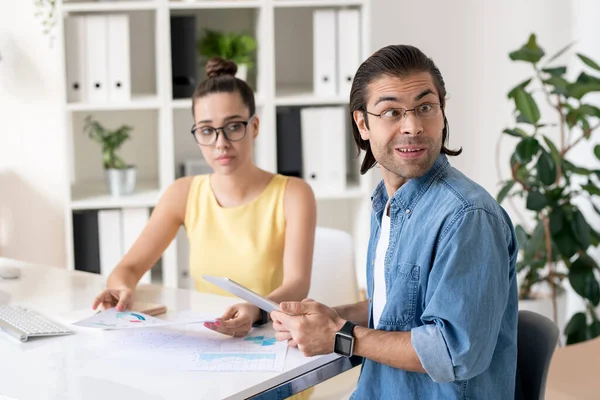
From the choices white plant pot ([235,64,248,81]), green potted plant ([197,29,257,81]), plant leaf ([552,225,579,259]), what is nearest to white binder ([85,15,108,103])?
green potted plant ([197,29,257,81])

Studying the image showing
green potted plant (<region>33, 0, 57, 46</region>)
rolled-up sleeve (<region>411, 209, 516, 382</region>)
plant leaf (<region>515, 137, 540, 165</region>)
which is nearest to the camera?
rolled-up sleeve (<region>411, 209, 516, 382</region>)

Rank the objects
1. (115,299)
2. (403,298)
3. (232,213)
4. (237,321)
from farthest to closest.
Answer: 1. (232,213)
2. (115,299)
3. (237,321)
4. (403,298)

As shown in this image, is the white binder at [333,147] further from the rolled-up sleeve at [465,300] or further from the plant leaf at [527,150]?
the rolled-up sleeve at [465,300]

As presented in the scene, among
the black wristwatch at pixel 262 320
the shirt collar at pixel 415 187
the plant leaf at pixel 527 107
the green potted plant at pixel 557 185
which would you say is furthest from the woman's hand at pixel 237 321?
the plant leaf at pixel 527 107

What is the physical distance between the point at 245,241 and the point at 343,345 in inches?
32.3

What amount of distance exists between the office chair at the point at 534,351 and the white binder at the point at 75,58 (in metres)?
2.17

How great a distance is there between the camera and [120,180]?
133 inches

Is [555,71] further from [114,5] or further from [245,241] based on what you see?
[114,5]

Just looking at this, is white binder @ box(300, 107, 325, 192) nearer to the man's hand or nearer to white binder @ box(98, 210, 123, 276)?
white binder @ box(98, 210, 123, 276)

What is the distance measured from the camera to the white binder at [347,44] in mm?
3352

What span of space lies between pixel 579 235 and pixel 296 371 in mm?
1832

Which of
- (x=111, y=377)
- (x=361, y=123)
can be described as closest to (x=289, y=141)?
(x=361, y=123)

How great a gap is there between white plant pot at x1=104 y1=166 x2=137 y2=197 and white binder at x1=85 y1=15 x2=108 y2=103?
0.94ft

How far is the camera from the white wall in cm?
356
